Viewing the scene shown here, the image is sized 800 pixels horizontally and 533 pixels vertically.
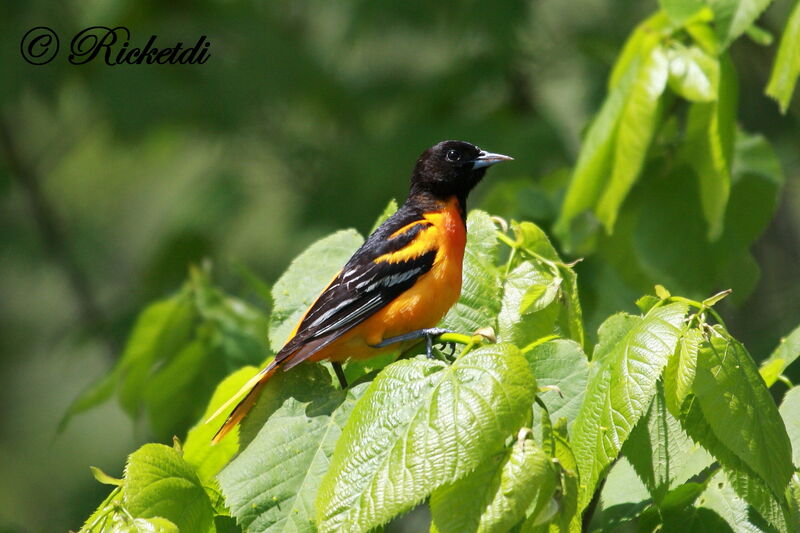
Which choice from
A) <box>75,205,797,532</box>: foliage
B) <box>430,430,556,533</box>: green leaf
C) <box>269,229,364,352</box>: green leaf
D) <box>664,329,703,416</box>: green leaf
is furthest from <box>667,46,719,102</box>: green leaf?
<box>430,430,556,533</box>: green leaf

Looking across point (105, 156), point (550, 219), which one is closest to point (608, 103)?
point (550, 219)

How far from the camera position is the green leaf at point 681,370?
2.02m

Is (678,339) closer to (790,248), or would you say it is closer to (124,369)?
(124,369)

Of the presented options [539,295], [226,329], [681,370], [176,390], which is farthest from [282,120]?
[681,370]

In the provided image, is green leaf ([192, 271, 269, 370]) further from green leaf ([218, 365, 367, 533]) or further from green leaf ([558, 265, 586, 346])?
green leaf ([558, 265, 586, 346])

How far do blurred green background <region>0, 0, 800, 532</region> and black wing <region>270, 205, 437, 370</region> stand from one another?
3.20 metres

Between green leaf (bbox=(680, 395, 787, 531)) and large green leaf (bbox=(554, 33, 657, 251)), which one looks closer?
green leaf (bbox=(680, 395, 787, 531))

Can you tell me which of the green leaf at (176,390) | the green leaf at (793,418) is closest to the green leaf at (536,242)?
the green leaf at (793,418)

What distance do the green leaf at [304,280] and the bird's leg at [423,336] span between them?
0.99 feet

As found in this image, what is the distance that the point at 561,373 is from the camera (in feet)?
8.11

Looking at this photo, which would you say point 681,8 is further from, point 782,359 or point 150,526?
point 150,526

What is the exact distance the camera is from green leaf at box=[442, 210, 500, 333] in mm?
2844

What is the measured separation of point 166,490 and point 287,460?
1.03 ft

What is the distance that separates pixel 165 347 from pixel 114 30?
14.3ft
